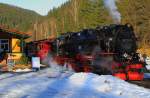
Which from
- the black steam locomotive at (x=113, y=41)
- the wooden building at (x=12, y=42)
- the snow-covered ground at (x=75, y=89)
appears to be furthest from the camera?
the wooden building at (x=12, y=42)

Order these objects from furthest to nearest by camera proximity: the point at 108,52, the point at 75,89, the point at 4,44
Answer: the point at 4,44 < the point at 108,52 < the point at 75,89

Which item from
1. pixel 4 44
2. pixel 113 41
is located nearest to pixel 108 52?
pixel 113 41

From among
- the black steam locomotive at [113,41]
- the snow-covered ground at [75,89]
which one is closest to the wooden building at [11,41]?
the black steam locomotive at [113,41]

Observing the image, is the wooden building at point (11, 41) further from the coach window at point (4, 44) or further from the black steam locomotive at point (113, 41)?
the black steam locomotive at point (113, 41)

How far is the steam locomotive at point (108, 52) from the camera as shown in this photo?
86.2 feet

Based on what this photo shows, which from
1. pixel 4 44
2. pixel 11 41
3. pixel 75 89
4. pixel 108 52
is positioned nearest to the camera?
pixel 75 89

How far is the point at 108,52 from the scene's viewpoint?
27.5 m

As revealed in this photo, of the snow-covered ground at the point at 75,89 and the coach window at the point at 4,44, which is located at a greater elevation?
the coach window at the point at 4,44

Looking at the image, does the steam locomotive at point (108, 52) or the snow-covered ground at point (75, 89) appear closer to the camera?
the snow-covered ground at point (75, 89)

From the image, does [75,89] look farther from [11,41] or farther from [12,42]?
[12,42]

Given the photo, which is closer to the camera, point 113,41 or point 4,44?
point 113,41

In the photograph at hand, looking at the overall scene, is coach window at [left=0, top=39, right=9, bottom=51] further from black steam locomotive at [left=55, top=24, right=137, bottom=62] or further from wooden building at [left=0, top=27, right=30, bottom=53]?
black steam locomotive at [left=55, top=24, right=137, bottom=62]

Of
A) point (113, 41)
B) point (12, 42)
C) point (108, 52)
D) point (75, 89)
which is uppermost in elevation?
point (12, 42)

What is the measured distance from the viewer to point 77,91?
55.3ft
